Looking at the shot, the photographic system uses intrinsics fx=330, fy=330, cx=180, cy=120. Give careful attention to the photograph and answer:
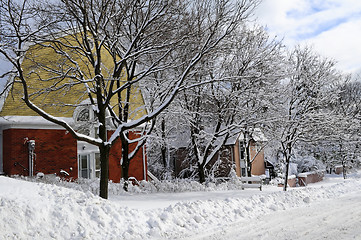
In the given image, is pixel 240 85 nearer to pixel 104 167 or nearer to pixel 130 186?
pixel 130 186

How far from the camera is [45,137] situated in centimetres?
1847

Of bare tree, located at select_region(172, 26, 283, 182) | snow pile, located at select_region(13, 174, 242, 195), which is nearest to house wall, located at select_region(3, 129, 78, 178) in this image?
snow pile, located at select_region(13, 174, 242, 195)

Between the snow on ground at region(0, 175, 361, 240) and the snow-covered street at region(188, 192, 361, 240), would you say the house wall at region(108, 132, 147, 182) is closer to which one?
the snow on ground at region(0, 175, 361, 240)

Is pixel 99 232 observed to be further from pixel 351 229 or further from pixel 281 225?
pixel 351 229

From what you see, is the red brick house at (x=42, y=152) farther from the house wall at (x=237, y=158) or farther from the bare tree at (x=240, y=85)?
the house wall at (x=237, y=158)

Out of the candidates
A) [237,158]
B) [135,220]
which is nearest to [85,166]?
[135,220]

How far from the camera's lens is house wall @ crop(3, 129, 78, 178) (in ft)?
57.1

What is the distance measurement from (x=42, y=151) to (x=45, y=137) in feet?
2.62

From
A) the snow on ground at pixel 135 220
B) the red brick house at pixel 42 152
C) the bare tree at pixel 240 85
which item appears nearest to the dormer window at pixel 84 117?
the red brick house at pixel 42 152

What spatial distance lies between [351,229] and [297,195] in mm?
6574

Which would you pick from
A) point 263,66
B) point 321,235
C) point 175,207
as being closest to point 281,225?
point 321,235

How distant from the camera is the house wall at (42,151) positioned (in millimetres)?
17406

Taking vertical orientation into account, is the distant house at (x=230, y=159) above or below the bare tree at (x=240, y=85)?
below

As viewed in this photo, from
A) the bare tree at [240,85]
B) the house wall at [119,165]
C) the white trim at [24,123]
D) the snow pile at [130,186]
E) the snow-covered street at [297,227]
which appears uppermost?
the bare tree at [240,85]
